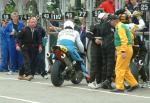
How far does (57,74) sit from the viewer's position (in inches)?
623

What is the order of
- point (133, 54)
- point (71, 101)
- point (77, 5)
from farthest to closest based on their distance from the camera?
point (77, 5) → point (133, 54) → point (71, 101)

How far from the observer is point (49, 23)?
67.8 feet

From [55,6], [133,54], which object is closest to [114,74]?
[133,54]

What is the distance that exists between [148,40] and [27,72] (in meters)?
4.16

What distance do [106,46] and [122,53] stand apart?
905mm

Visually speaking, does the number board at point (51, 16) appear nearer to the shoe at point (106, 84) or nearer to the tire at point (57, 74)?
the tire at point (57, 74)

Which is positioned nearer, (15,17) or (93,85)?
(93,85)

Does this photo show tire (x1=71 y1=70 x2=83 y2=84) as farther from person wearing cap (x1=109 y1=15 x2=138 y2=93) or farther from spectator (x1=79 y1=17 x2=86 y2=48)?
spectator (x1=79 y1=17 x2=86 y2=48)

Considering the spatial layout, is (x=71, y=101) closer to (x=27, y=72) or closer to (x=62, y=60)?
(x=62, y=60)

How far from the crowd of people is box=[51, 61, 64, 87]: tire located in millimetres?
527

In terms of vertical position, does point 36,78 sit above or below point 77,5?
below

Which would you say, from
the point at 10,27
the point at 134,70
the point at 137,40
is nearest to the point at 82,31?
the point at 10,27

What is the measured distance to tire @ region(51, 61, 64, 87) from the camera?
51.9 ft

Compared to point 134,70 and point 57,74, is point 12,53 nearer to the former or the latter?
point 57,74
